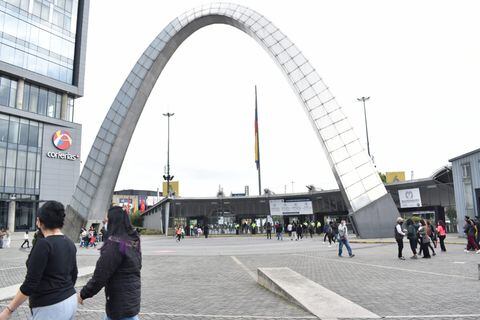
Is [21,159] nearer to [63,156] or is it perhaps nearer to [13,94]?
[63,156]

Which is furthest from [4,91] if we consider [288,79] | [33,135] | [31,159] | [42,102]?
[288,79]

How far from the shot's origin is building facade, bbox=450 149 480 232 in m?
24.8

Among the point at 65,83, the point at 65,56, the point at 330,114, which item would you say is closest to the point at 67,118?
the point at 65,83

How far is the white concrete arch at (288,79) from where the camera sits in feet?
95.4

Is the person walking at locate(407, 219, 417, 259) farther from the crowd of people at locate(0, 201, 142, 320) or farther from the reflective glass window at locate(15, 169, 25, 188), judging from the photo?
the reflective glass window at locate(15, 169, 25, 188)

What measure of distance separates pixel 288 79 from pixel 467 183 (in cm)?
1575

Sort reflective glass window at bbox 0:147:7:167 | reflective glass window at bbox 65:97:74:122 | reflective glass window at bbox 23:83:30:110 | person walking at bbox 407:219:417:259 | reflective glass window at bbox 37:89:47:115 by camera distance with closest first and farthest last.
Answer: person walking at bbox 407:219:417:259
reflective glass window at bbox 0:147:7:167
reflective glass window at bbox 23:83:30:110
reflective glass window at bbox 37:89:47:115
reflective glass window at bbox 65:97:74:122

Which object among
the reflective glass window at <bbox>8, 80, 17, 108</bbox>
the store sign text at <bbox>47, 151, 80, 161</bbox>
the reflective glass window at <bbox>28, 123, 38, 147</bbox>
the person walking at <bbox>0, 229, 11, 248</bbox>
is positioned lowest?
→ the person walking at <bbox>0, 229, 11, 248</bbox>

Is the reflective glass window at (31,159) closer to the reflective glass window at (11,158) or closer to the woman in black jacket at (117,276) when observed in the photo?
the reflective glass window at (11,158)

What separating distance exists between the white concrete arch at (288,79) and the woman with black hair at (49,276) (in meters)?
26.4

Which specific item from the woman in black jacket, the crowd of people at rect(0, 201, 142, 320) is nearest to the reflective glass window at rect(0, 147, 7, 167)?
the crowd of people at rect(0, 201, 142, 320)

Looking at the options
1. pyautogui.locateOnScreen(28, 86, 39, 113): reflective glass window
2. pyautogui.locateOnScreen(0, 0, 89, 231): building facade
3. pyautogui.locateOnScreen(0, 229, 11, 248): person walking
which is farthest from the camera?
pyautogui.locateOnScreen(28, 86, 39, 113): reflective glass window

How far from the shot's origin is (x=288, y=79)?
33.5m

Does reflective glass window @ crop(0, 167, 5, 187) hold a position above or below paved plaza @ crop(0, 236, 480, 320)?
above
